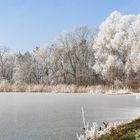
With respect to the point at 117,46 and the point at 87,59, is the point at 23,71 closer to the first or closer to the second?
the point at 87,59

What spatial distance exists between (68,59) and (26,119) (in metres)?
44.5

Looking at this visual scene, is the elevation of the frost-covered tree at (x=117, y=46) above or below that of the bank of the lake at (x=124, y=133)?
above

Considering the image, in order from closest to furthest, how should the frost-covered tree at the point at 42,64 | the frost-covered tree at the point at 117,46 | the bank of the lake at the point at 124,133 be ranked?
the bank of the lake at the point at 124,133, the frost-covered tree at the point at 117,46, the frost-covered tree at the point at 42,64

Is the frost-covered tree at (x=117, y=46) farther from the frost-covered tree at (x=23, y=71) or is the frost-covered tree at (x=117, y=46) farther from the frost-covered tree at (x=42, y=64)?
the frost-covered tree at (x=23, y=71)

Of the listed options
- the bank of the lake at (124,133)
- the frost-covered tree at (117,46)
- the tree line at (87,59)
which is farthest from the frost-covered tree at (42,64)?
the bank of the lake at (124,133)

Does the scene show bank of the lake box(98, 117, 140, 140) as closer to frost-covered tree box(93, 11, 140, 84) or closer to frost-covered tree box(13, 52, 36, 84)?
frost-covered tree box(93, 11, 140, 84)

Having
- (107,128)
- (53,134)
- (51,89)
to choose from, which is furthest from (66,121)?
(51,89)

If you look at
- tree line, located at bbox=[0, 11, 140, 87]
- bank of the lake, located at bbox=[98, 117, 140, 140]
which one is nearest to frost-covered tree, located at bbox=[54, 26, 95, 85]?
tree line, located at bbox=[0, 11, 140, 87]

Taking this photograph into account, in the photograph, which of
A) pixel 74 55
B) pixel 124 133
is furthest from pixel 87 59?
pixel 124 133

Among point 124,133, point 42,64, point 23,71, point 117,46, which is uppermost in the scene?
point 117,46

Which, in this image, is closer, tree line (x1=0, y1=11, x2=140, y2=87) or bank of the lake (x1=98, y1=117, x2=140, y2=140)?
bank of the lake (x1=98, y1=117, x2=140, y2=140)

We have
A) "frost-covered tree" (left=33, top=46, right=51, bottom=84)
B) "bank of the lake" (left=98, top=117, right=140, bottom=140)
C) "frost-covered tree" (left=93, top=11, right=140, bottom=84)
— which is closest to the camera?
"bank of the lake" (left=98, top=117, right=140, bottom=140)

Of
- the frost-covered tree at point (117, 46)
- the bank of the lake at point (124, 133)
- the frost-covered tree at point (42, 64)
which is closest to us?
the bank of the lake at point (124, 133)

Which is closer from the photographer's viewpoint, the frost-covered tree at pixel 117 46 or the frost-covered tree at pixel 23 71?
the frost-covered tree at pixel 117 46
